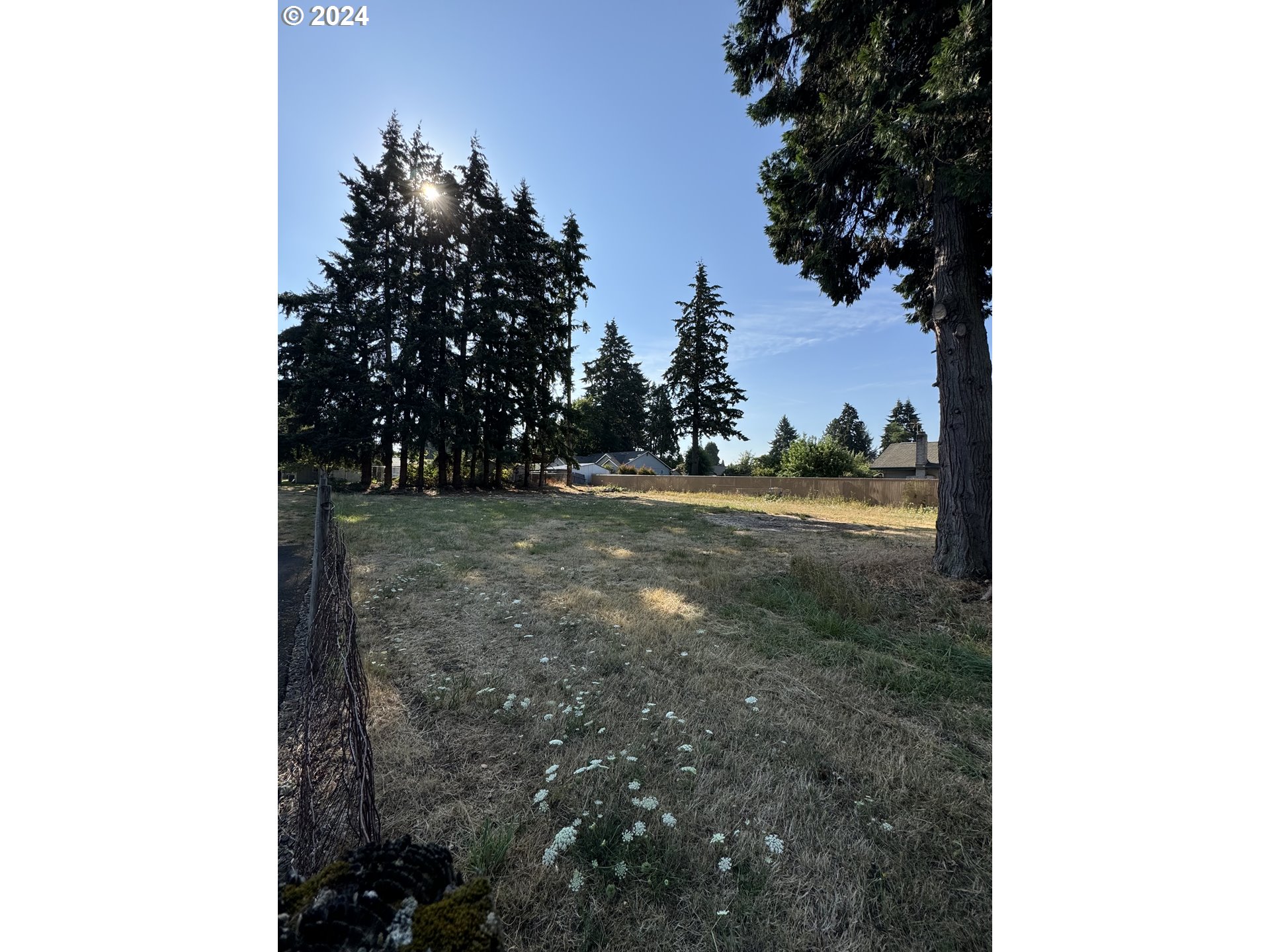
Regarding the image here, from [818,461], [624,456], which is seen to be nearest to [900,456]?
[818,461]

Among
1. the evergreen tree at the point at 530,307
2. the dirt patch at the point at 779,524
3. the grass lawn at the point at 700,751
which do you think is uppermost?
the evergreen tree at the point at 530,307

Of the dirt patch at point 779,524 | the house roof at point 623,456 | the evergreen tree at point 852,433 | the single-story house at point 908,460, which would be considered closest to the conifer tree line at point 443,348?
the dirt patch at point 779,524

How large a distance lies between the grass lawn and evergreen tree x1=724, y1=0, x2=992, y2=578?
59.2 inches

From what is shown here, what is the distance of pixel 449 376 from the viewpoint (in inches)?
591

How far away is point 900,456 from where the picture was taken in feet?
97.6

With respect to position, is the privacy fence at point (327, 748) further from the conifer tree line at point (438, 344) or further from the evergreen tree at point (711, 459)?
the evergreen tree at point (711, 459)

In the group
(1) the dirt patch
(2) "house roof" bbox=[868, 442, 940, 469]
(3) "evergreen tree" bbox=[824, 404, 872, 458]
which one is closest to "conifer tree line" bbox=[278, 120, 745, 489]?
(1) the dirt patch

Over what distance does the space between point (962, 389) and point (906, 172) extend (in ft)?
6.19

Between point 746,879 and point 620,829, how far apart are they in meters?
0.38

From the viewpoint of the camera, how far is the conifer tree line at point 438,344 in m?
12.9

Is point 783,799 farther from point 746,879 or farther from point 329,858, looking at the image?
point 329,858

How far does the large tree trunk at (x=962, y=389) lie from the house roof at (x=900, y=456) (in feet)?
88.5

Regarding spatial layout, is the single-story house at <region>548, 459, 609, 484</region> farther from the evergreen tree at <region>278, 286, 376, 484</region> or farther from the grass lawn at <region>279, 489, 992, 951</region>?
the grass lawn at <region>279, 489, 992, 951</region>
